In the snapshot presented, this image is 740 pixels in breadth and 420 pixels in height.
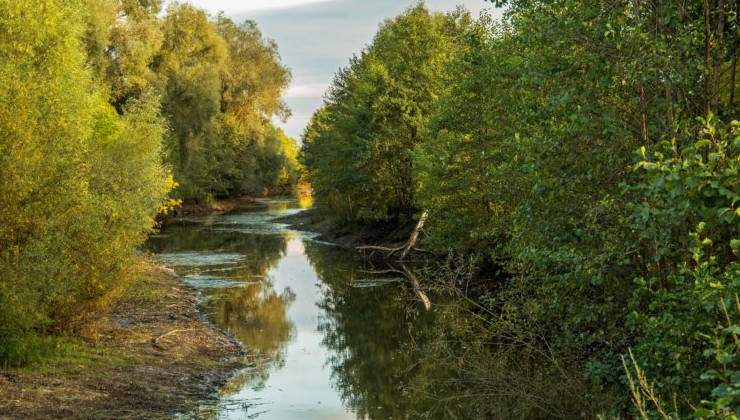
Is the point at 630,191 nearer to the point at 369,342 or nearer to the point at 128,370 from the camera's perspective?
the point at 128,370

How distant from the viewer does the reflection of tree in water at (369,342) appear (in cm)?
1702

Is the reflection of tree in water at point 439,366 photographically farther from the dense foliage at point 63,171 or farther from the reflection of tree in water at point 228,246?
the reflection of tree in water at point 228,246

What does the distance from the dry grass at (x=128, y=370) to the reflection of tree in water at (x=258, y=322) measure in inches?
25.5

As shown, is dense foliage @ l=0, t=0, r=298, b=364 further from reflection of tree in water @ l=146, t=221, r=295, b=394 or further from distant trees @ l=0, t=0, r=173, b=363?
reflection of tree in water @ l=146, t=221, r=295, b=394

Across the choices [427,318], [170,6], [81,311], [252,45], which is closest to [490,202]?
[427,318]

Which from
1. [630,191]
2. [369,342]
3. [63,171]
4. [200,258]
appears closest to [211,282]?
[200,258]

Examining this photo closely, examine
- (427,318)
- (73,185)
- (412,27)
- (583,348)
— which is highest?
(412,27)

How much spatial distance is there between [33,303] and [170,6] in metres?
53.7

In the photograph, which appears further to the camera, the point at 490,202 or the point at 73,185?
the point at 490,202

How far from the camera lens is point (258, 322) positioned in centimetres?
2609

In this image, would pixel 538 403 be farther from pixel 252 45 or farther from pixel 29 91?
pixel 252 45

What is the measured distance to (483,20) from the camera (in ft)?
104

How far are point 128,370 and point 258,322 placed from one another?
9.10 meters

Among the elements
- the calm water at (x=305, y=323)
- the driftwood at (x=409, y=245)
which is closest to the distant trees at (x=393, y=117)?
the driftwood at (x=409, y=245)
